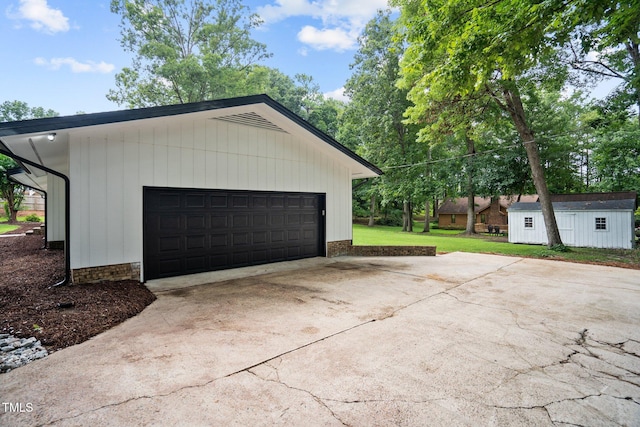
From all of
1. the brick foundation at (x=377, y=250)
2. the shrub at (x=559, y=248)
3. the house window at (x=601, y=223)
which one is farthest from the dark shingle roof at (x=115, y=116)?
the house window at (x=601, y=223)

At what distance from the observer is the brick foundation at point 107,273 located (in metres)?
5.19

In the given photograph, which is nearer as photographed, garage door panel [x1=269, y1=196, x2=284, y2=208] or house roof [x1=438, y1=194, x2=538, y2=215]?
garage door panel [x1=269, y1=196, x2=284, y2=208]

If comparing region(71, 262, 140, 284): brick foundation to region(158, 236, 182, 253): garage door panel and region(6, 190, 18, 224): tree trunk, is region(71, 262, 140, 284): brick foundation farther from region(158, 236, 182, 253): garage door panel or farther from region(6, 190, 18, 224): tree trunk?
region(6, 190, 18, 224): tree trunk

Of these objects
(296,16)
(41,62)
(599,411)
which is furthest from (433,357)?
(41,62)

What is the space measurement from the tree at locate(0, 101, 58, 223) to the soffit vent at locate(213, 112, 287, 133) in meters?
17.3

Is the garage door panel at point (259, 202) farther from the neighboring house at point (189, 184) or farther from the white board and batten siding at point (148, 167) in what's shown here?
the white board and batten siding at point (148, 167)

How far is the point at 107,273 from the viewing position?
550cm

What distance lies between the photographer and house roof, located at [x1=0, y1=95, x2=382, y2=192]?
174 inches

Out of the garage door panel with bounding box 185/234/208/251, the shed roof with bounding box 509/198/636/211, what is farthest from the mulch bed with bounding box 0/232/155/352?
the shed roof with bounding box 509/198/636/211

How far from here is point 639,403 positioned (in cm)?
219

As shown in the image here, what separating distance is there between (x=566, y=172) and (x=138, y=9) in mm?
31002

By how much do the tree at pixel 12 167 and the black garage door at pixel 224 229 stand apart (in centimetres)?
1699

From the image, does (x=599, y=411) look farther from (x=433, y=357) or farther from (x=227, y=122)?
(x=227, y=122)

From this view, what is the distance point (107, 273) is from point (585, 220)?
18914 millimetres
